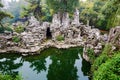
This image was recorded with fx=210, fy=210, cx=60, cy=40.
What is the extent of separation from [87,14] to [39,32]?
19221 millimetres

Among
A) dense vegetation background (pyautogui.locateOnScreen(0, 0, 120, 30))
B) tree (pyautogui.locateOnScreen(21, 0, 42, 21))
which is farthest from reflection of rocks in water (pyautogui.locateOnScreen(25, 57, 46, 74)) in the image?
tree (pyautogui.locateOnScreen(21, 0, 42, 21))

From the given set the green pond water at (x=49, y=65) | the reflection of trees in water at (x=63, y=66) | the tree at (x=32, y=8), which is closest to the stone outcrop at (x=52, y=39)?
the green pond water at (x=49, y=65)

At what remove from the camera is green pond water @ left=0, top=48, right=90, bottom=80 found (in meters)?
21.5

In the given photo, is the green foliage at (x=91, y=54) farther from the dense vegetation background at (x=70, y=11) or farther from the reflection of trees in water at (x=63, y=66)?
the dense vegetation background at (x=70, y=11)

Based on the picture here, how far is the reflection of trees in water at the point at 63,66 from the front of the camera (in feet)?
69.2

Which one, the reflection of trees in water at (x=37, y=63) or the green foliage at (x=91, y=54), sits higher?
the green foliage at (x=91, y=54)

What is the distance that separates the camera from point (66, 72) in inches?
880

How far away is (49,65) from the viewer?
25.2m

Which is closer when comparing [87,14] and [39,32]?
[39,32]

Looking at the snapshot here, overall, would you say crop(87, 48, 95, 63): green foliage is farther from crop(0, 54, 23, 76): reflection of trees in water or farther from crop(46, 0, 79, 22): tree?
crop(46, 0, 79, 22): tree

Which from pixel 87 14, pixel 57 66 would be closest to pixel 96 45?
pixel 57 66

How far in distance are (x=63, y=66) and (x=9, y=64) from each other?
22.0ft

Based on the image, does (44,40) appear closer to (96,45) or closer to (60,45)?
(60,45)

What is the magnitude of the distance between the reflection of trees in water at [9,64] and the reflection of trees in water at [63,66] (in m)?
3.96
